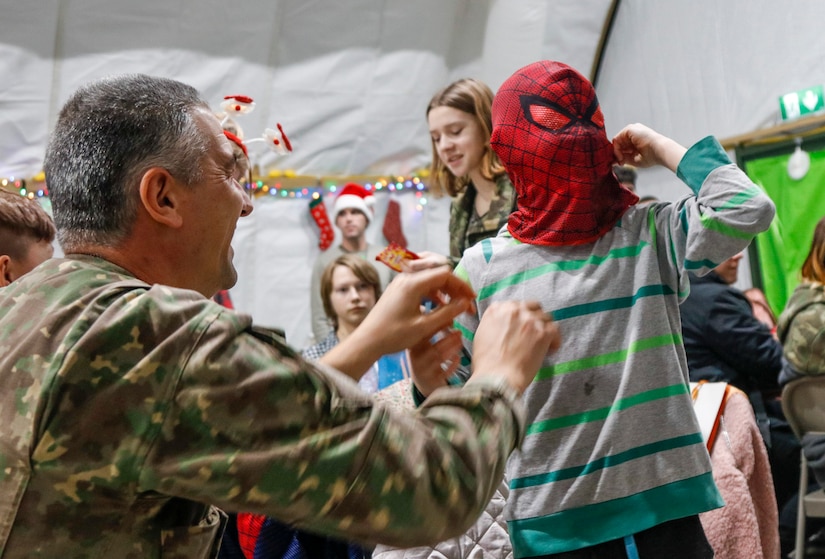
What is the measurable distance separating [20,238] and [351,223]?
377 cm

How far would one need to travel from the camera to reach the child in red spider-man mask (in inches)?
58.6

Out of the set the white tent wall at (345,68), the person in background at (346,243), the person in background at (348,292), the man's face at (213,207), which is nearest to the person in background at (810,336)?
the person in background at (348,292)

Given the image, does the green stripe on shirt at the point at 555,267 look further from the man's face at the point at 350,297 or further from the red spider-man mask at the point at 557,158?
the man's face at the point at 350,297

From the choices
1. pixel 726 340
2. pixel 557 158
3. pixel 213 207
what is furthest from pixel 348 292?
pixel 213 207

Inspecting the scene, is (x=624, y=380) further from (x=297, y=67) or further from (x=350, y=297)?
(x=297, y=67)

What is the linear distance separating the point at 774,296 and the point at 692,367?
148 centimetres

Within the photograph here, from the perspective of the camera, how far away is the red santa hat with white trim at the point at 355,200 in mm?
5770

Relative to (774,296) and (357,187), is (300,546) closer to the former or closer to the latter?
(774,296)

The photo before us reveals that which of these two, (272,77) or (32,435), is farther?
(272,77)

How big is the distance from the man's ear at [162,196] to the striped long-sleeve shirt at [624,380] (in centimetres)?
73

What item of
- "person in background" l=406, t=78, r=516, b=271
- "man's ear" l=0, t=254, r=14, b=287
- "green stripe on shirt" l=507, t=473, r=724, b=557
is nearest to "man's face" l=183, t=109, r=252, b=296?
"green stripe on shirt" l=507, t=473, r=724, b=557

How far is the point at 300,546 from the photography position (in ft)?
5.99

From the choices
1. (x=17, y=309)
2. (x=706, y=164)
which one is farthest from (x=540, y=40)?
(x=17, y=309)

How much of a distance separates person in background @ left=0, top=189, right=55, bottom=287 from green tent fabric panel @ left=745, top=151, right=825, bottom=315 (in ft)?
12.6
